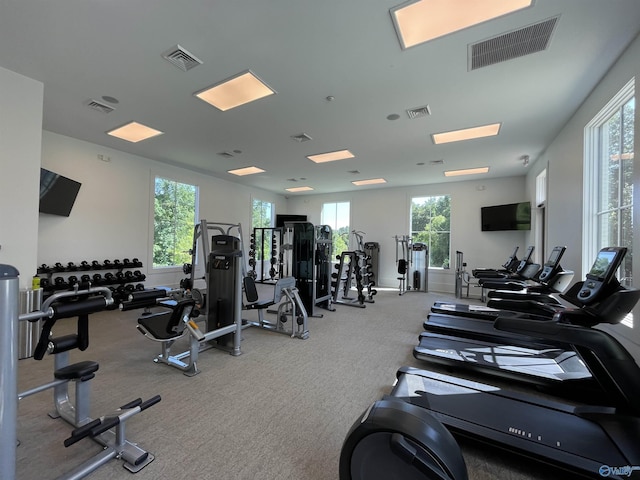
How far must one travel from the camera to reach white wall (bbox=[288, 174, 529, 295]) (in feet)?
24.3

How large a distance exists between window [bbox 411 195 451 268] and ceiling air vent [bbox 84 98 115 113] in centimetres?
748

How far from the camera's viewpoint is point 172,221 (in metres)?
6.66

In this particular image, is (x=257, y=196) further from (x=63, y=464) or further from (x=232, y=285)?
(x=63, y=464)

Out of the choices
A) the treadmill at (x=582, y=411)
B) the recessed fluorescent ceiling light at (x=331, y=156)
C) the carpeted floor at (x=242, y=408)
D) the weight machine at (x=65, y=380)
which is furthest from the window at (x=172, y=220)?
the treadmill at (x=582, y=411)

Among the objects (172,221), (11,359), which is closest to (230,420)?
(11,359)

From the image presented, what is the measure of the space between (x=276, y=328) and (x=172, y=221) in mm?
4259

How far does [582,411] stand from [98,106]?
5.85 metres

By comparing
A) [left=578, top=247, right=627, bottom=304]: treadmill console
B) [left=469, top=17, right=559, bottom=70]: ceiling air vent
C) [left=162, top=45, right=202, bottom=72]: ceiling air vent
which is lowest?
[left=578, top=247, right=627, bottom=304]: treadmill console

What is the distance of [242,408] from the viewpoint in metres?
2.16

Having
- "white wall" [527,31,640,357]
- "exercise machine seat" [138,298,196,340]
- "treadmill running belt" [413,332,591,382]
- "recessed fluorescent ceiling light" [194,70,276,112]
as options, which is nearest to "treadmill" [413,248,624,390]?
"treadmill running belt" [413,332,591,382]

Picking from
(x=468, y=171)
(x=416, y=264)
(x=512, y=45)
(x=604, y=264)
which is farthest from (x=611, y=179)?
(x=416, y=264)

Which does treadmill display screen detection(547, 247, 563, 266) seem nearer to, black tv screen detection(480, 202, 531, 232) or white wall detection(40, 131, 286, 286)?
black tv screen detection(480, 202, 531, 232)

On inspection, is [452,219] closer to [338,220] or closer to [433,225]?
[433,225]

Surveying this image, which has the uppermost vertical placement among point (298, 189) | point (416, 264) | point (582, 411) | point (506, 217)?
point (298, 189)
